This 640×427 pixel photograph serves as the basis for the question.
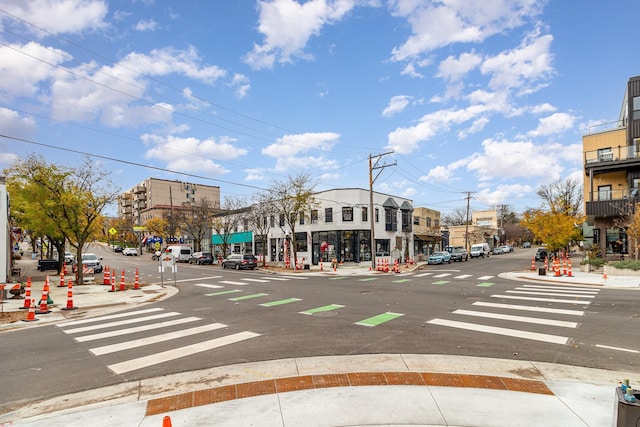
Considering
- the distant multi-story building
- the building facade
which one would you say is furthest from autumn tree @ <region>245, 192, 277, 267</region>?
the distant multi-story building

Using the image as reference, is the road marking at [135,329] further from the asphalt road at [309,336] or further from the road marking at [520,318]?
the road marking at [520,318]

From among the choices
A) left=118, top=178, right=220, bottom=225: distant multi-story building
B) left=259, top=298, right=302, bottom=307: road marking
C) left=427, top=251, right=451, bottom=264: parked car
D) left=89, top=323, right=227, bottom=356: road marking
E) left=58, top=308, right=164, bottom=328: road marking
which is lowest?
left=427, top=251, right=451, bottom=264: parked car

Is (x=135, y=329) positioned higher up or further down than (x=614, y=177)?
further down

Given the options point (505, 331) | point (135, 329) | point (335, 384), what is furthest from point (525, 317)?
point (135, 329)

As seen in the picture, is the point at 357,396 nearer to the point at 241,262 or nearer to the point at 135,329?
the point at 135,329

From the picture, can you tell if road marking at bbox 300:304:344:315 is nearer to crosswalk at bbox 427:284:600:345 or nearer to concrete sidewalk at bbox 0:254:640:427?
crosswalk at bbox 427:284:600:345

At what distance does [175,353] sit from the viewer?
294 inches

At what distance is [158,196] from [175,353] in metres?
105

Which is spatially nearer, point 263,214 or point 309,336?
point 309,336

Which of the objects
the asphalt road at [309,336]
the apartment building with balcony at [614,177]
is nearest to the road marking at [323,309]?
the asphalt road at [309,336]

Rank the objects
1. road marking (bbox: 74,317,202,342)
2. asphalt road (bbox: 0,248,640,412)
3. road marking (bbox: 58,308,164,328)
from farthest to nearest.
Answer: road marking (bbox: 58,308,164,328) → road marking (bbox: 74,317,202,342) → asphalt road (bbox: 0,248,640,412)

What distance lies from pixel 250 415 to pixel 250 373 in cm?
171

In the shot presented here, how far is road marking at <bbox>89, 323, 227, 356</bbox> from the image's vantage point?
7.92m

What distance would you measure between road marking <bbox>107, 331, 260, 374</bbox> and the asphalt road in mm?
22
